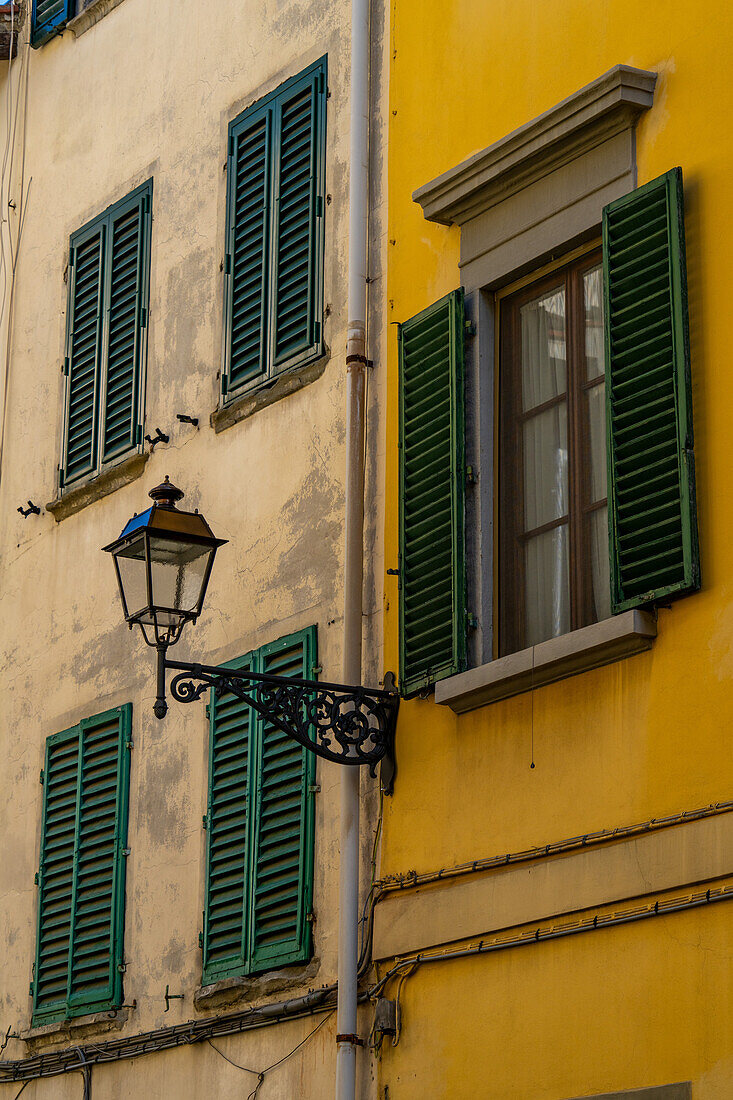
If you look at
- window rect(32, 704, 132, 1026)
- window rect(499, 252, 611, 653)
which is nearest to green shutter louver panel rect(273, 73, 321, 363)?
window rect(499, 252, 611, 653)

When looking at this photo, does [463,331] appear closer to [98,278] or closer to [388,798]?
[388,798]

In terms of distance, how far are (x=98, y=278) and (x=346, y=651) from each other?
14.0ft

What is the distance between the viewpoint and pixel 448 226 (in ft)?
30.8

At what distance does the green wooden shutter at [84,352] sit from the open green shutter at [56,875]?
1.79 m

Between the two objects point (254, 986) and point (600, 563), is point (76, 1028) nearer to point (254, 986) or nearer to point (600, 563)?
point (254, 986)

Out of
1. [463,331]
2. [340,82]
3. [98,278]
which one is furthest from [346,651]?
[98,278]

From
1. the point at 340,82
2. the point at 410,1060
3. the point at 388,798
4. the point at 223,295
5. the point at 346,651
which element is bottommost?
the point at 410,1060

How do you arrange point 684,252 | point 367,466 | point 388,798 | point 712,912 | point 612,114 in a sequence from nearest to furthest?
point 712,912 < point 684,252 < point 612,114 < point 388,798 < point 367,466

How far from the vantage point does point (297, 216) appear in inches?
417

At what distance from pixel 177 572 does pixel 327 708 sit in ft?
2.89

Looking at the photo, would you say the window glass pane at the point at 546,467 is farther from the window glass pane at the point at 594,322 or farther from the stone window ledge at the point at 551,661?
the stone window ledge at the point at 551,661

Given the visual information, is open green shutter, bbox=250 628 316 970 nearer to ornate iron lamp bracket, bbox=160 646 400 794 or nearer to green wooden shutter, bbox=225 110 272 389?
ornate iron lamp bracket, bbox=160 646 400 794

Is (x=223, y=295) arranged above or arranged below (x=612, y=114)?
above

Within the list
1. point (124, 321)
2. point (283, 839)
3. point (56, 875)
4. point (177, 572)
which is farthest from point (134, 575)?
point (124, 321)
